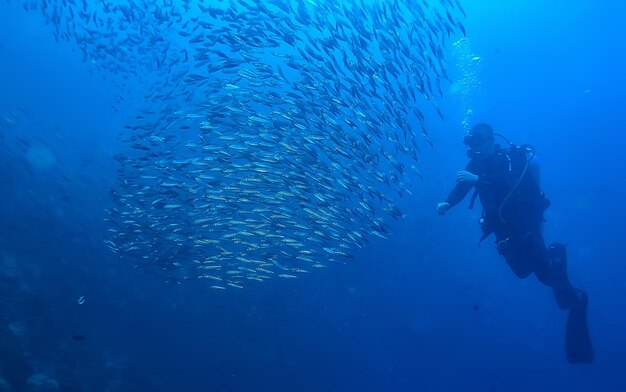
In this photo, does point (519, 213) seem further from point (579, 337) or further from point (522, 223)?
point (579, 337)

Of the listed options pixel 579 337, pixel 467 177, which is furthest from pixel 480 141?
pixel 579 337

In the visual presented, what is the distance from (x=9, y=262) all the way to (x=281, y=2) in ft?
39.8

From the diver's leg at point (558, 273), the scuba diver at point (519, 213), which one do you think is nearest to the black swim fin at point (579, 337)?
the scuba diver at point (519, 213)

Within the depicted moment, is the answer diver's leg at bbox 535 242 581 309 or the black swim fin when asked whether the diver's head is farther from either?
the black swim fin

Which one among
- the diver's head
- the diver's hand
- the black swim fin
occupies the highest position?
the diver's head

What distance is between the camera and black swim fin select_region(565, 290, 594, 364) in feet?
25.0

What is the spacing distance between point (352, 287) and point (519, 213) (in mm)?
21847

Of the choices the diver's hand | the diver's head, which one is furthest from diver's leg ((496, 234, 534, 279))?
the diver's head

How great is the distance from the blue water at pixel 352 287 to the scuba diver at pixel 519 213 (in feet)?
23.4

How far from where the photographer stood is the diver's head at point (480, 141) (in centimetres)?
748

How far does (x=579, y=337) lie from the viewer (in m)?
7.67

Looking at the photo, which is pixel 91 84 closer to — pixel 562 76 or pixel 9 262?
pixel 9 262

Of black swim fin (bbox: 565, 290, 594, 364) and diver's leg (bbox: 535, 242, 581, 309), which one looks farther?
black swim fin (bbox: 565, 290, 594, 364)

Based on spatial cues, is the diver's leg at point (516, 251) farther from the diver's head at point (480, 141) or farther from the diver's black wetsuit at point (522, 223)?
the diver's head at point (480, 141)
